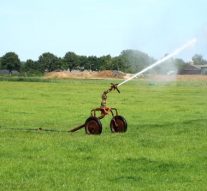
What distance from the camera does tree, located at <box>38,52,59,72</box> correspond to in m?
194

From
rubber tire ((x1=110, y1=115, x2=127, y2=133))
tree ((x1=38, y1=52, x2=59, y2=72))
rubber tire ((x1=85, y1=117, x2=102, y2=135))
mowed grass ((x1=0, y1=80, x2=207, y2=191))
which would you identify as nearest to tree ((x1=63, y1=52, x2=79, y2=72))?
tree ((x1=38, y1=52, x2=59, y2=72))

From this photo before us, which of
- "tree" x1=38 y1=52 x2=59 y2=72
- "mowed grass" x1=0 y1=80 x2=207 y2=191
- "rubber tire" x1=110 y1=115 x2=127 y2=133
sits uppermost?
"tree" x1=38 y1=52 x2=59 y2=72

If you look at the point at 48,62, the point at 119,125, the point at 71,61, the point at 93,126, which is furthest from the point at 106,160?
the point at 48,62

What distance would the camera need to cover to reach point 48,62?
641 ft

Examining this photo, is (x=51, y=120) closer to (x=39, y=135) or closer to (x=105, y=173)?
(x=39, y=135)

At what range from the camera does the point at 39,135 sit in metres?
16.5

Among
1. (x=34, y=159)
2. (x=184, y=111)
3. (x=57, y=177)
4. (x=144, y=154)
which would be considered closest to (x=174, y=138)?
(x=144, y=154)

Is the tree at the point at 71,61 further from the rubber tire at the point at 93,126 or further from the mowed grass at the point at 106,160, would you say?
the rubber tire at the point at 93,126

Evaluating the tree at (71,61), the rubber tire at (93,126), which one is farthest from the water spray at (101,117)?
the tree at (71,61)

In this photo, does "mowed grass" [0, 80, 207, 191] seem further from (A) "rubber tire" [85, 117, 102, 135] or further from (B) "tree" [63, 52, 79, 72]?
(B) "tree" [63, 52, 79, 72]

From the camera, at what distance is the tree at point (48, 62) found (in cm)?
19400

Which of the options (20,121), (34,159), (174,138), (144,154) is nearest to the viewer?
(34,159)

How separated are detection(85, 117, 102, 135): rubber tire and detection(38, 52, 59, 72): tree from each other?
177m

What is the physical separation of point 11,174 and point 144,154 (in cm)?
389
